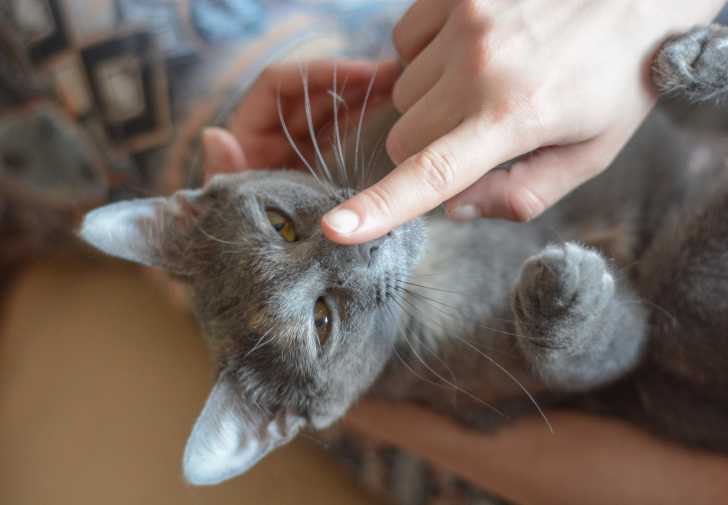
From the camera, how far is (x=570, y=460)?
1.11 m

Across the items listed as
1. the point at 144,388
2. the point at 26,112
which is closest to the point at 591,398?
the point at 144,388

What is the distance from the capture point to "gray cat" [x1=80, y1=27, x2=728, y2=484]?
3.14 feet

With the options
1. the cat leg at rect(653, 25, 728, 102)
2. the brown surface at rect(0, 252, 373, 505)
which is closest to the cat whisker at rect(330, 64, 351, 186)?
the cat leg at rect(653, 25, 728, 102)

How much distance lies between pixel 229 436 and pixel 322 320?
0.88 ft

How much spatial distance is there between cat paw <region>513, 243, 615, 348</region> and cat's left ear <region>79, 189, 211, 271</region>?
0.63 metres

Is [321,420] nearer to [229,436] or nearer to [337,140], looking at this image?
[229,436]

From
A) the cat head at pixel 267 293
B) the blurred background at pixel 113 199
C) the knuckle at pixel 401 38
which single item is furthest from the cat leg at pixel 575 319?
the blurred background at pixel 113 199

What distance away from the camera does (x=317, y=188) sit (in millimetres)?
1060

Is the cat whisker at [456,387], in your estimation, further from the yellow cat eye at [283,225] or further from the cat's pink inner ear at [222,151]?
the cat's pink inner ear at [222,151]

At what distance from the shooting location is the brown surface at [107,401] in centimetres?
157

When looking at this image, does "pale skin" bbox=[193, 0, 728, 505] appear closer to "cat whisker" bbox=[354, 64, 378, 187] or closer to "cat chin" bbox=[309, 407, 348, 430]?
"cat whisker" bbox=[354, 64, 378, 187]

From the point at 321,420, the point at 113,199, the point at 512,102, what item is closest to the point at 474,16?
the point at 512,102

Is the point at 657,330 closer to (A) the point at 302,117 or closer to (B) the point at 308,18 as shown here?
(A) the point at 302,117

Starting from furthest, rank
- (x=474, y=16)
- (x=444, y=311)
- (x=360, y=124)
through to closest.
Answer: (x=444, y=311) < (x=360, y=124) < (x=474, y=16)
